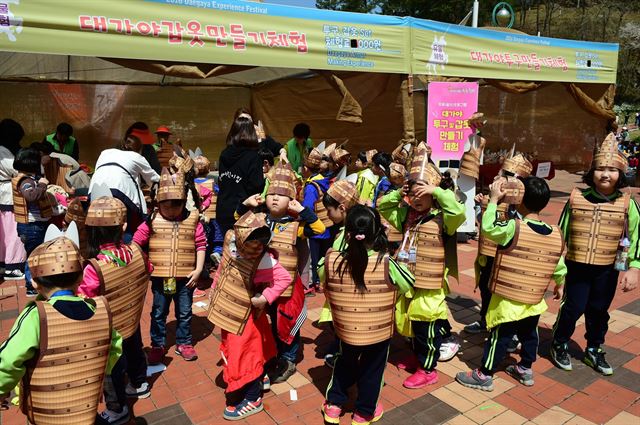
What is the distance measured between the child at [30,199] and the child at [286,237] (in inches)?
124

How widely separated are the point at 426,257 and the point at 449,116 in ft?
15.6

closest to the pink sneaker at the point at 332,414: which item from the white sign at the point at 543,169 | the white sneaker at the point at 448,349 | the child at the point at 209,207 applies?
the white sneaker at the point at 448,349

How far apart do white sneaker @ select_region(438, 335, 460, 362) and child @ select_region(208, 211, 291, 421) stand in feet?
5.52

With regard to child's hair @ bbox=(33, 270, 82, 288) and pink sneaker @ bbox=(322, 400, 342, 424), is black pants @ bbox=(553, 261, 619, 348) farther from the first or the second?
child's hair @ bbox=(33, 270, 82, 288)

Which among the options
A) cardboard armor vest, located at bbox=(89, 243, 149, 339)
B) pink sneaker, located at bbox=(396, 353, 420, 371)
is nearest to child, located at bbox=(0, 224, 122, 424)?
cardboard armor vest, located at bbox=(89, 243, 149, 339)

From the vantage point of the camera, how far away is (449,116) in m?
7.49

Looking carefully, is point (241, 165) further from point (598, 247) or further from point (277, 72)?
point (277, 72)

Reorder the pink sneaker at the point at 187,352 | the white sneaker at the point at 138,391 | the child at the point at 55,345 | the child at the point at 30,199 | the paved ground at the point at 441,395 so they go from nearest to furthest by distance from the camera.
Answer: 1. the child at the point at 55,345
2. the paved ground at the point at 441,395
3. the white sneaker at the point at 138,391
4. the pink sneaker at the point at 187,352
5. the child at the point at 30,199

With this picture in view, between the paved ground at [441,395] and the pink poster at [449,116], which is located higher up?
the pink poster at [449,116]

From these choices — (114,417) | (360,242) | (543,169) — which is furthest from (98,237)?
(543,169)

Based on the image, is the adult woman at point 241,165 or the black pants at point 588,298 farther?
the adult woman at point 241,165

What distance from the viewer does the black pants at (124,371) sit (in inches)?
114

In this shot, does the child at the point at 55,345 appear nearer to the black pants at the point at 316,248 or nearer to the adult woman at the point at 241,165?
the adult woman at the point at 241,165

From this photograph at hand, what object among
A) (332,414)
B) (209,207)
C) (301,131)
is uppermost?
(301,131)
